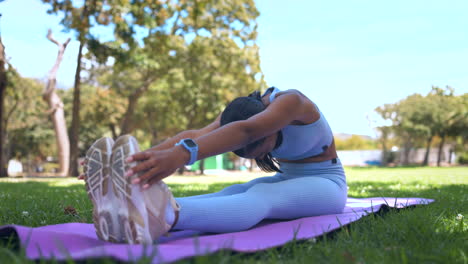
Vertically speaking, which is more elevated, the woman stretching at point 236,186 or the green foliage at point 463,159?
the woman stretching at point 236,186

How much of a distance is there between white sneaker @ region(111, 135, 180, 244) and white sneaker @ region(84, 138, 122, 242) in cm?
4

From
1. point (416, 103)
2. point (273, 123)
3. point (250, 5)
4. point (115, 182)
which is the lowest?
point (115, 182)

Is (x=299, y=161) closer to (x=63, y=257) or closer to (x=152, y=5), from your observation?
(x=63, y=257)

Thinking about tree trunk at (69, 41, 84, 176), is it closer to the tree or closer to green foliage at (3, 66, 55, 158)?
the tree

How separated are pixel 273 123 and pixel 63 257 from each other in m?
1.16

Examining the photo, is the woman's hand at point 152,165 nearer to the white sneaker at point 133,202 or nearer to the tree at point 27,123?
the white sneaker at point 133,202

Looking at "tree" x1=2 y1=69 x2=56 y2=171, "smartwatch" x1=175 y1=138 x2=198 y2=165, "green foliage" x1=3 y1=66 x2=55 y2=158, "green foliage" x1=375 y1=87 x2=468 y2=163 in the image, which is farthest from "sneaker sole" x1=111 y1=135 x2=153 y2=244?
"green foliage" x1=375 y1=87 x2=468 y2=163

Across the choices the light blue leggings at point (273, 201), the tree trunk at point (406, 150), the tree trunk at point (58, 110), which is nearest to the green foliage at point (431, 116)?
the tree trunk at point (406, 150)

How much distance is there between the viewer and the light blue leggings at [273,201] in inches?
82.0

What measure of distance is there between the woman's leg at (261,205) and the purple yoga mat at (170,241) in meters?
0.06

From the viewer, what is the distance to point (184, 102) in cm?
2541

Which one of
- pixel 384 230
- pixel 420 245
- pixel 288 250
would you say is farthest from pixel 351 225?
pixel 288 250

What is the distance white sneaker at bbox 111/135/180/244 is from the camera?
5.67ft

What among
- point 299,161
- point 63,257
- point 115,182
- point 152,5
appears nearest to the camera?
point 63,257
